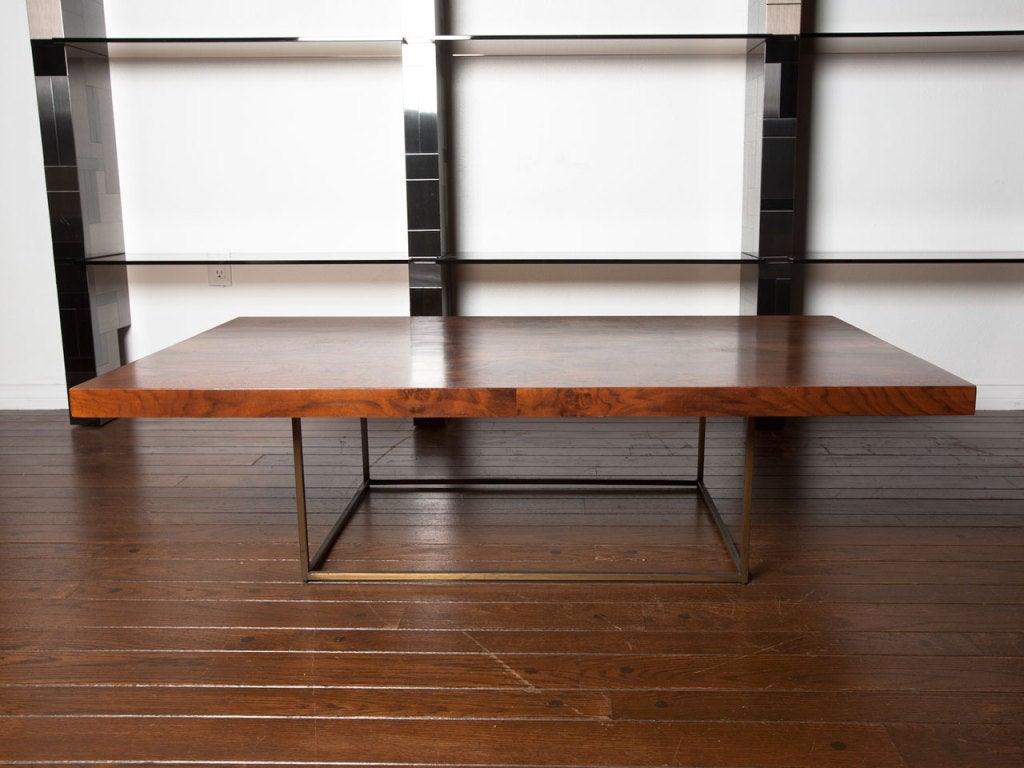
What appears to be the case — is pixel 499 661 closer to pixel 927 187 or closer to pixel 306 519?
pixel 306 519

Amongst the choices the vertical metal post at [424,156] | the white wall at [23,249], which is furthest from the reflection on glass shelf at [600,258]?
the white wall at [23,249]

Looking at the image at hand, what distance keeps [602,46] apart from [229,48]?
1502 millimetres

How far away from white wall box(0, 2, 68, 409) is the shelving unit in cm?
35

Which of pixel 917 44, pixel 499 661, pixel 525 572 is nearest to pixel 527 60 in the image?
pixel 917 44

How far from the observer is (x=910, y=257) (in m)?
3.75

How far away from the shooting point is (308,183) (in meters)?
4.05

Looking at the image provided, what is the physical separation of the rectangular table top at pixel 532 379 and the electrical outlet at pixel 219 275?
1.60m

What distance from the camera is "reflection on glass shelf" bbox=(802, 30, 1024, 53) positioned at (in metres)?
3.67

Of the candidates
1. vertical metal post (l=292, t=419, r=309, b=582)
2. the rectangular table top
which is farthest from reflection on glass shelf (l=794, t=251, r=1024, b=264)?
vertical metal post (l=292, t=419, r=309, b=582)

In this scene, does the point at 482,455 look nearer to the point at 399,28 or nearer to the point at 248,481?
the point at 248,481

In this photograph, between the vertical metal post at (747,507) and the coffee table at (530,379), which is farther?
the vertical metal post at (747,507)

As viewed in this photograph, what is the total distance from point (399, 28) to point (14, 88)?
1.61 meters

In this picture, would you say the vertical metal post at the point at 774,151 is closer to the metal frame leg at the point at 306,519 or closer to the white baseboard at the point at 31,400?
the metal frame leg at the point at 306,519

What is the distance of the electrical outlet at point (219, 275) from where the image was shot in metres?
4.14
